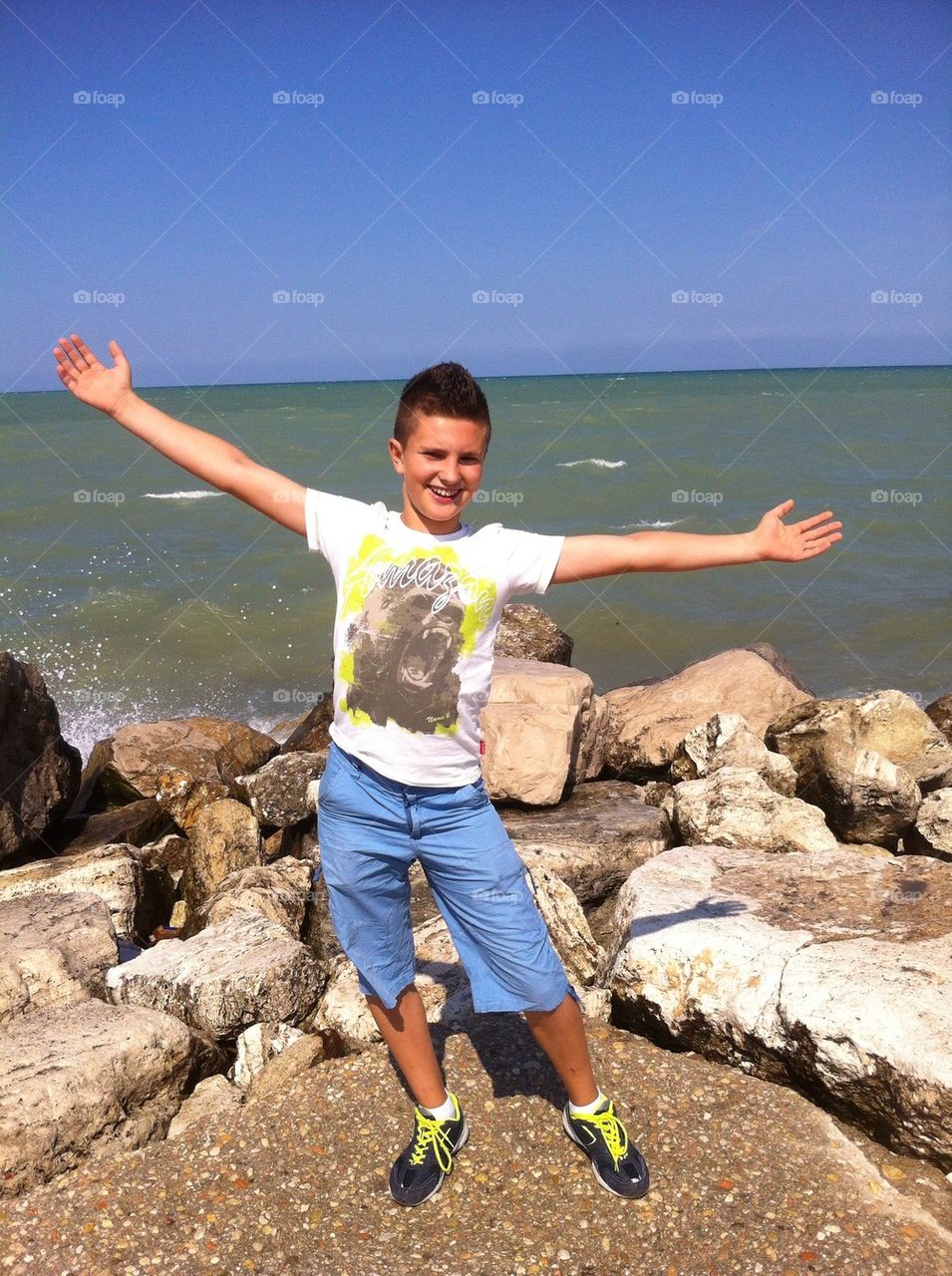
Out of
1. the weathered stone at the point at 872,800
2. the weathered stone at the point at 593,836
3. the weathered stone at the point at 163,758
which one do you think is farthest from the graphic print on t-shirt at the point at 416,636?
the weathered stone at the point at 163,758

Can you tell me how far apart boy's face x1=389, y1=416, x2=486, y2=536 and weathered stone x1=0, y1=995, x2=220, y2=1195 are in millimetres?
2068

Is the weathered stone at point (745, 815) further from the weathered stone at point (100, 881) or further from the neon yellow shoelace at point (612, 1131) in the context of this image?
the weathered stone at point (100, 881)

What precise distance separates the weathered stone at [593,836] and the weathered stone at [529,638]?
2180mm

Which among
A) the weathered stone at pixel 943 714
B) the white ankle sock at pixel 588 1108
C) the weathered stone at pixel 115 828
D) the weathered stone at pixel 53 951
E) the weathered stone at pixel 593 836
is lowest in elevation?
the weathered stone at pixel 115 828

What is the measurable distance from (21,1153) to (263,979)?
3.73ft

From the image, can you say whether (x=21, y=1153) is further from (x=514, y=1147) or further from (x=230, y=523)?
(x=230, y=523)

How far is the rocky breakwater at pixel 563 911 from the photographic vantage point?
3.34m

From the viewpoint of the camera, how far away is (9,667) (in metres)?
6.61

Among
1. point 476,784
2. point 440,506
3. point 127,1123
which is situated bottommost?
point 127,1123

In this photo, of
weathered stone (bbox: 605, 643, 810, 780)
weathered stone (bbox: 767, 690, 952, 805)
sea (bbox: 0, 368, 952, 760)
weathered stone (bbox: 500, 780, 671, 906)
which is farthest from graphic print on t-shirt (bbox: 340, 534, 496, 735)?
sea (bbox: 0, 368, 952, 760)

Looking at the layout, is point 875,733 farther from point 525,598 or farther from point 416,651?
point 525,598

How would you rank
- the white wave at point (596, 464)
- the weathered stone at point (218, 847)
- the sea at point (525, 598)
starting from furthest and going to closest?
the white wave at point (596, 464) → the sea at point (525, 598) → the weathered stone at point (218, 847)

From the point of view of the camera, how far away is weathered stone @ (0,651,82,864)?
20.3 ft

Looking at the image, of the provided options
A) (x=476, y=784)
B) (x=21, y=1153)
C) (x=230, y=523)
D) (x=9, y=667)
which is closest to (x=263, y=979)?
(x=21, y=1153)
